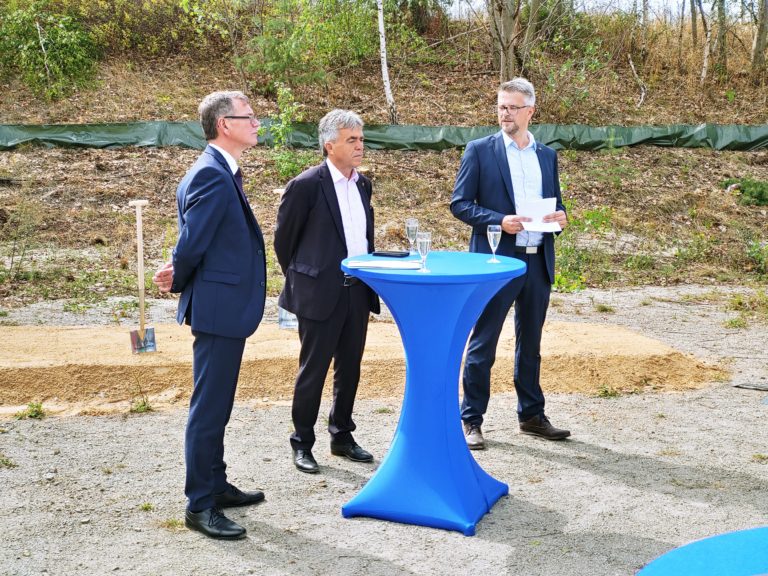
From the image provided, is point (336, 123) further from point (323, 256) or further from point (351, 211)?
point (323, 256)

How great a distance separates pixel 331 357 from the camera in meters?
4.66

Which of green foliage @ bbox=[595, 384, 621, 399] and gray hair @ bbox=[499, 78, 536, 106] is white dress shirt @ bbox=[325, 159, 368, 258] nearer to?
gray hair @ bbox=[499, 78, 536, 106]

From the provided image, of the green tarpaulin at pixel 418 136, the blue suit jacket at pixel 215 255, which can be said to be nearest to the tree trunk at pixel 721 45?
the green tarpaulin at pixel 418 136

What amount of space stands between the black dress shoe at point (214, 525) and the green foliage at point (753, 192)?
13.7 metres

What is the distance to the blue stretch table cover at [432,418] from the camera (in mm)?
3904

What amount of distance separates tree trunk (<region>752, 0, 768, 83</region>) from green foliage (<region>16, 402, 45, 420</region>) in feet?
68.8

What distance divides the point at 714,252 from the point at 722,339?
503 cm

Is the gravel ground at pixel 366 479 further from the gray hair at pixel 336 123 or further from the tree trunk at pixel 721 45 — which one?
the tree trunk at pixel 721 45

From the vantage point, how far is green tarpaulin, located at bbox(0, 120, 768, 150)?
613 inches

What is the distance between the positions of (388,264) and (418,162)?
1255 cm

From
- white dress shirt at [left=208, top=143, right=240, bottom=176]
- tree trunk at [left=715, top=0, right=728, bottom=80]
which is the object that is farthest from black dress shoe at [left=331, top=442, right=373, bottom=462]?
tree trunk at [left=715, top=0, right=728, bottom=80]

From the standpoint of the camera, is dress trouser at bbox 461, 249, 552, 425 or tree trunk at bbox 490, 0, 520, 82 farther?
tree trunk at bbox 490, 0, 520, 82

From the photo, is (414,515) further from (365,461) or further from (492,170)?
(492,170)

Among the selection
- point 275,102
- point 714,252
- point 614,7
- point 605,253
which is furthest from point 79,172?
point 614,7
